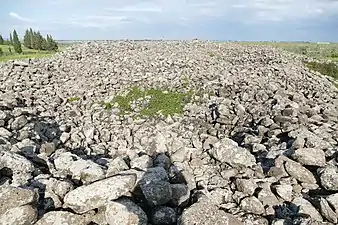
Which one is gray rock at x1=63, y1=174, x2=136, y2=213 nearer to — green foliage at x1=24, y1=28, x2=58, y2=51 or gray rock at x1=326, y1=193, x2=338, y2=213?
gray rock at x1=326, y1=193, x2=338, y2=213

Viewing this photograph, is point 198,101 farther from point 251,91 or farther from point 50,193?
point 50,193

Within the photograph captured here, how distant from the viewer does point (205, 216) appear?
693 centimetres

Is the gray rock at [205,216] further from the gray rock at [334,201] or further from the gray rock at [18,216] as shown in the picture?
the gray rock at [18,216]

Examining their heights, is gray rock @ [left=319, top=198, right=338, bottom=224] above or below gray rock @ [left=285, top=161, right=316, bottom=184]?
below

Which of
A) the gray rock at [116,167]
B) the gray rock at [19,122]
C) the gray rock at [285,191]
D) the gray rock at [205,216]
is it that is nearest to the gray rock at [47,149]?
the gray rock at [19,122]

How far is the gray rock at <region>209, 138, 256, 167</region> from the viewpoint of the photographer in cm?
922

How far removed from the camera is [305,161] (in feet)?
29.7

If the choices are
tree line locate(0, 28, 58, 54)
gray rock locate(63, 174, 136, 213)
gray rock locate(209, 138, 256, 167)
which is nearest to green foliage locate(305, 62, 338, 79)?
gray rock locate(209, 138, 256, 167)

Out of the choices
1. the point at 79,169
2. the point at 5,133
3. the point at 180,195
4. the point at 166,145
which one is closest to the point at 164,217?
the point at 180,195

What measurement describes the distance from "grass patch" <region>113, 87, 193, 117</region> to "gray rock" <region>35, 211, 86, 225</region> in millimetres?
7145

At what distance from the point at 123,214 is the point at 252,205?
2.67m

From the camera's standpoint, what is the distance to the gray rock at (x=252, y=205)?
7770mm

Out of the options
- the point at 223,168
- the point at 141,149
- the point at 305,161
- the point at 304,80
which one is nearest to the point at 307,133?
the point at 305,161

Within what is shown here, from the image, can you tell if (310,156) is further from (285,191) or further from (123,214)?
(123,214)
